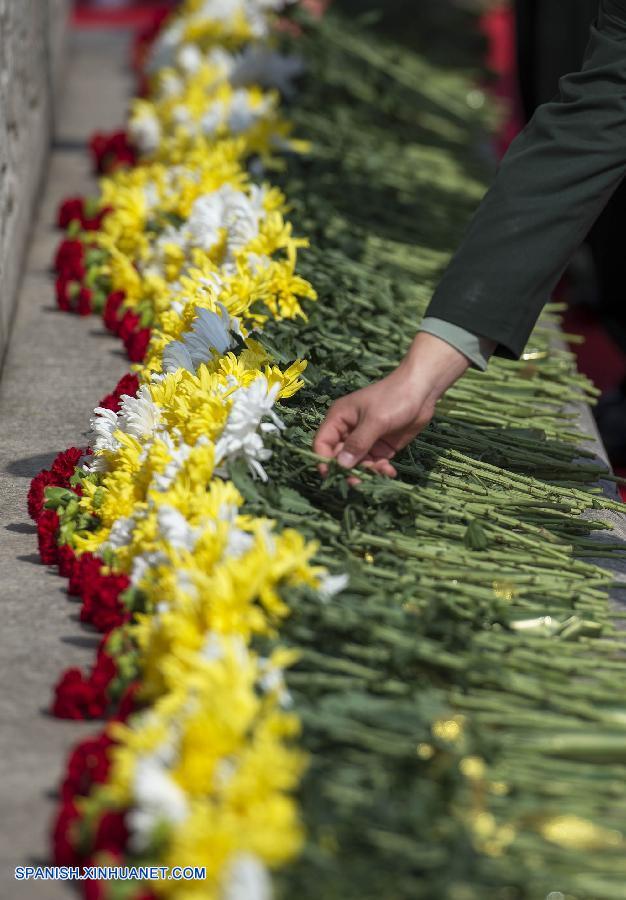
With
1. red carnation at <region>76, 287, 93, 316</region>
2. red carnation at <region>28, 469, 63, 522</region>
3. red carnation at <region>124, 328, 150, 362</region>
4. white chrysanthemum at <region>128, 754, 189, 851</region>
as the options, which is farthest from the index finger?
red carnation at <region>76, 287, 93, 316</region>

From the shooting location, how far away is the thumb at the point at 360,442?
2260 mm

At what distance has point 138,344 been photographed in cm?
360

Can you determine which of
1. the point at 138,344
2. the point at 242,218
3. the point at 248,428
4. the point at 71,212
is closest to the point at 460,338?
the point at 248,428

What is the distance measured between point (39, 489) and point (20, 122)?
6.96ft

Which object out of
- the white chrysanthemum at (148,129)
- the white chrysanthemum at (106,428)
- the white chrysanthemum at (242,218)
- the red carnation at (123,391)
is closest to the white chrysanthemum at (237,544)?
the white chrysanthemum at (106,428)

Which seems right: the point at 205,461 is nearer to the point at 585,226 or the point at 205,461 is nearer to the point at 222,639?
the point at 222,639

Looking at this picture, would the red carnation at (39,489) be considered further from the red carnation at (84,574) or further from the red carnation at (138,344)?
the red carnation at (138,344)

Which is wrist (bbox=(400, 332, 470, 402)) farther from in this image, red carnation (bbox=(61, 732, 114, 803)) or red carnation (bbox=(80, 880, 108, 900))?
red carnation (bbox=(80, 880, 108, 900))

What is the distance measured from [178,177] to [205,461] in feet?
6.77

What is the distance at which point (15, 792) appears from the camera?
1.95m

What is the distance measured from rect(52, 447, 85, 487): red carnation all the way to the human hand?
714mm

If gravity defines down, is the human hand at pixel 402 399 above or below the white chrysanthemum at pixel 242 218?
below

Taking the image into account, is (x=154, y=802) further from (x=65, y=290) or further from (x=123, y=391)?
(x=65, y=290)

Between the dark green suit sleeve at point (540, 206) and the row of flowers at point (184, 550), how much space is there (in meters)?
0.44
